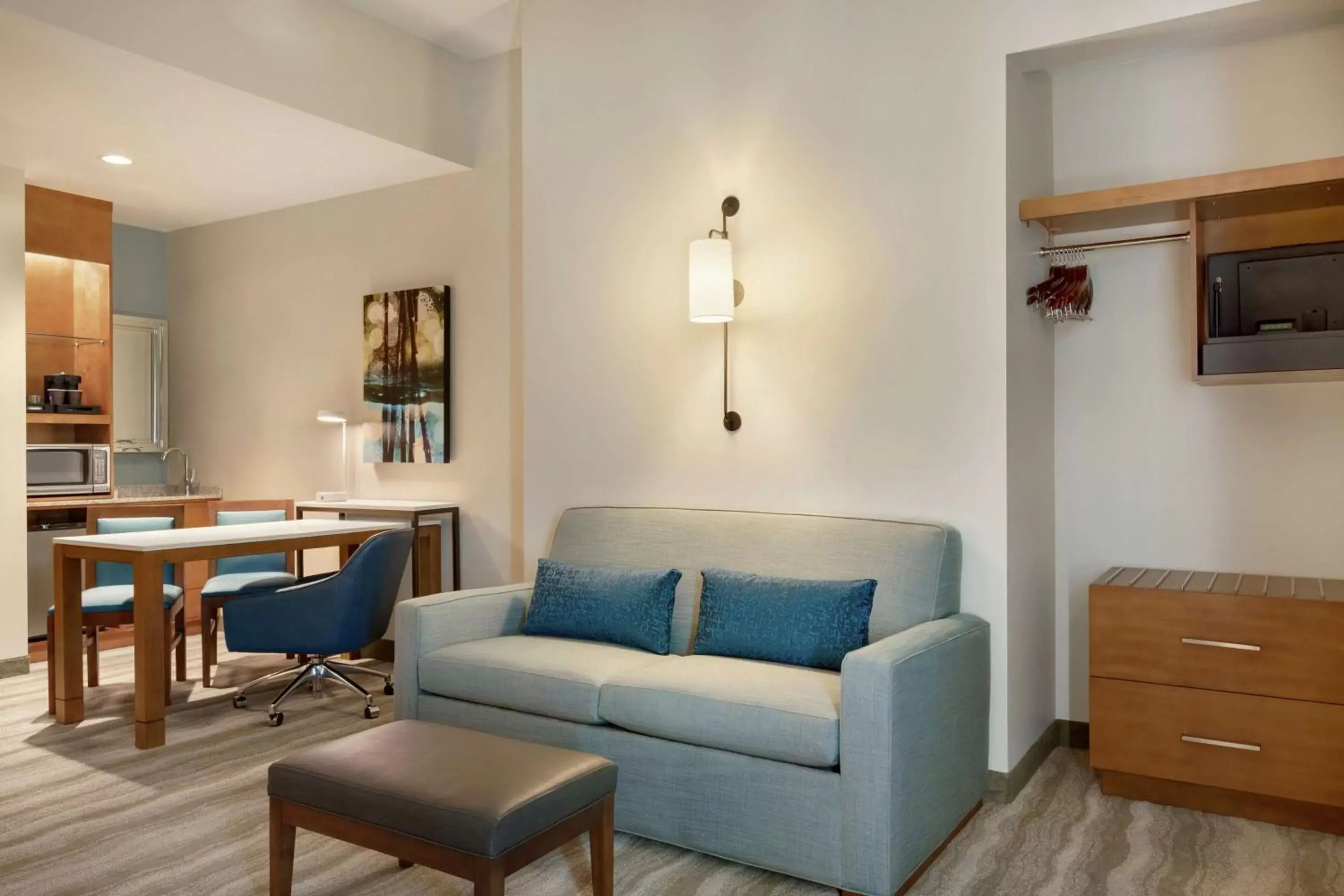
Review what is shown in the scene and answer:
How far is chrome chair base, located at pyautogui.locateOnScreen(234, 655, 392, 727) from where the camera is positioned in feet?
12.8

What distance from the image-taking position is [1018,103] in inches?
125

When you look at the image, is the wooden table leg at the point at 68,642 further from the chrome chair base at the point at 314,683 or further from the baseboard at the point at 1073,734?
the baseboard at the point at 1073,734

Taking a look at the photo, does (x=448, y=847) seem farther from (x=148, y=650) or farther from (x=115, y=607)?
(x=115, y=607)

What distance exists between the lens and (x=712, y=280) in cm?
334

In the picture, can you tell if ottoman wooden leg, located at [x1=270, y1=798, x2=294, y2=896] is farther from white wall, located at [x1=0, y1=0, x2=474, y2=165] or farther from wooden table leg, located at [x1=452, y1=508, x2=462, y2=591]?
white wall, located at [x1=0, y1=0, x2=474, y2=165]

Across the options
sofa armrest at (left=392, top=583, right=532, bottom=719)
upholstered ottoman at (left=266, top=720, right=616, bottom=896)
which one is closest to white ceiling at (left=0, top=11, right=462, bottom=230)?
sofa armrest at (left=392, top=583, right=532, bottom=719)

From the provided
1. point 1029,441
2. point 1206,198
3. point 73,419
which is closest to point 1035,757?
point 1029,441

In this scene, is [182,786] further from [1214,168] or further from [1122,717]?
[1214,168]

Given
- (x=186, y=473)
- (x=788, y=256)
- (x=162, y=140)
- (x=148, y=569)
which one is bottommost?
(x=148, y=569)

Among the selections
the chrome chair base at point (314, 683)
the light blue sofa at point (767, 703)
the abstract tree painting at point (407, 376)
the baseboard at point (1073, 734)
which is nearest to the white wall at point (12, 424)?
the chrome chair base at point (314, 683)

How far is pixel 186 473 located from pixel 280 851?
475cm

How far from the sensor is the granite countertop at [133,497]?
16.9 feet

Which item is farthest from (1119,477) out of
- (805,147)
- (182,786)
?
(182,786)

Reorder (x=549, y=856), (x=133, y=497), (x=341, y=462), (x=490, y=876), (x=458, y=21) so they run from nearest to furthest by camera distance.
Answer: (x=490, y=876) → (x=549, y=856) → (x=458, y=21) → (x=341, y=462) → (x=133, y=497)
